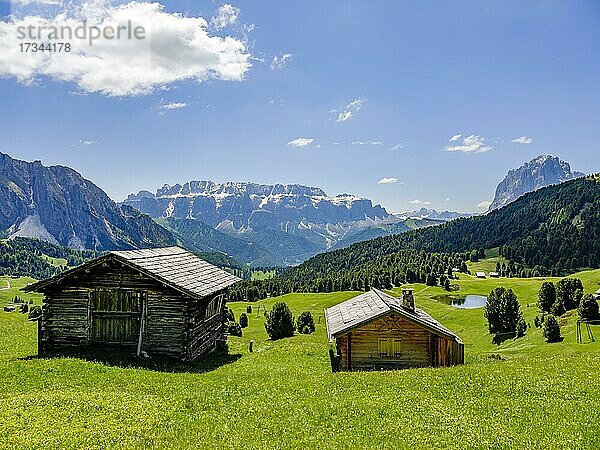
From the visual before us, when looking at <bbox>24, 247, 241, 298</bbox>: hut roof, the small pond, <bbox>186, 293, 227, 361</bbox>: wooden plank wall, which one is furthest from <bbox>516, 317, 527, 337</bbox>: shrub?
the small pond

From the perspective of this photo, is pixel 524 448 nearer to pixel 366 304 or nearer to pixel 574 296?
pixel 366 304

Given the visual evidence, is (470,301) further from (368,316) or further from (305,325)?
(368,316)

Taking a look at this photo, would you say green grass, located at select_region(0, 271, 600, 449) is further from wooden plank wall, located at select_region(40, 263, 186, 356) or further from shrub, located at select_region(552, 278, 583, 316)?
shrub, located at select_region(552, 278, 583, 316)

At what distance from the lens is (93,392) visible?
22.4m

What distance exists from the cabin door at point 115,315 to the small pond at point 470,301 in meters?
117

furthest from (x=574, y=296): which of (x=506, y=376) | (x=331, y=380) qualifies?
(x=331, y=380)

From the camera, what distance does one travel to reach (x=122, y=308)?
34.4m

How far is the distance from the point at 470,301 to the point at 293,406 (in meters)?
137

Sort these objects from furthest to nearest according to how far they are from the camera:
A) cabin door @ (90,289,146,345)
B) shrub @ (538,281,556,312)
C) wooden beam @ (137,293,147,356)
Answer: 1. shrub @ (538,281,556,312)
2. cabin door @ (90,289,146,345)
3. wooden beam @ (137,293,147,356)

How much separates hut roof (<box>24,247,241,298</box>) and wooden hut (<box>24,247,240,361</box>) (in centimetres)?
8

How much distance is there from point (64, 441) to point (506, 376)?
20.7 m

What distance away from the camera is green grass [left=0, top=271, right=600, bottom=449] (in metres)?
16.8

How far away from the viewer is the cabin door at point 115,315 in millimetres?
34281

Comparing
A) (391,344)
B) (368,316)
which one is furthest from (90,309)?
(391,344)
